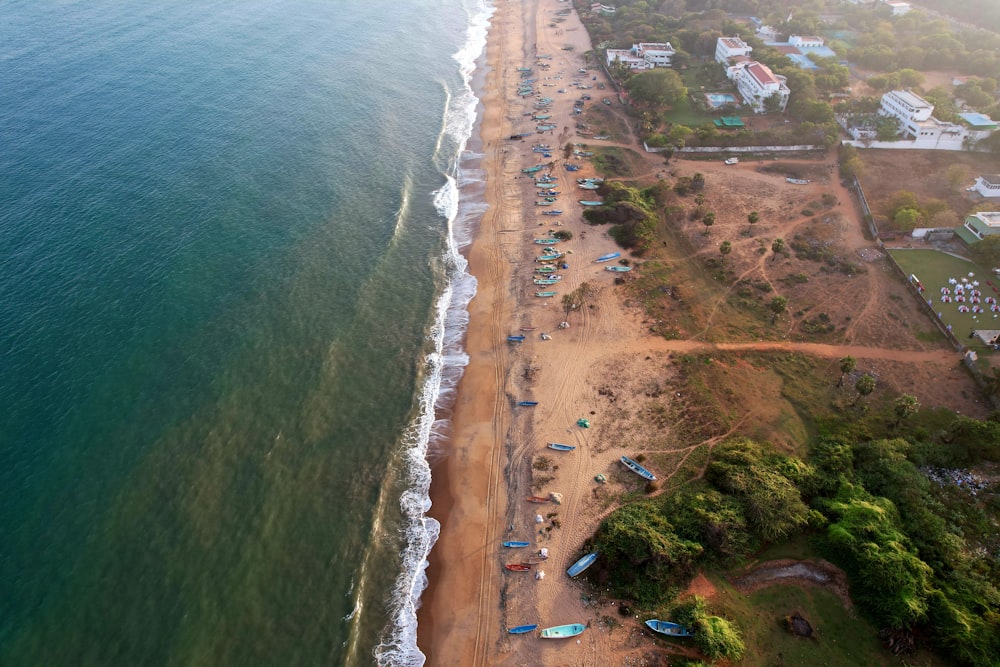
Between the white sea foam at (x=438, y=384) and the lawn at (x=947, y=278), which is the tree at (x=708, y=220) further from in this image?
the white sea foam at (x=438, y=384)

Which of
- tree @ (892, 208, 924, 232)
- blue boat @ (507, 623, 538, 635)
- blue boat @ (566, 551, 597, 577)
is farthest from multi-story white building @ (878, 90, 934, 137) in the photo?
blue boat @ (507, 623, 538, 635)

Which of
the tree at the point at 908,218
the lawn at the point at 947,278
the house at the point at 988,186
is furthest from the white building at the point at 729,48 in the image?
the lawn at the point at 947,278

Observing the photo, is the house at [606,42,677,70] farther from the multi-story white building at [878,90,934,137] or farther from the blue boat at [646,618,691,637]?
the blue boat at [646,618,691,637]

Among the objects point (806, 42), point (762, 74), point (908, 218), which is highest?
point (762, 74)

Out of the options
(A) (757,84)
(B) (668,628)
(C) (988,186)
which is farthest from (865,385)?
(A) (757,84)

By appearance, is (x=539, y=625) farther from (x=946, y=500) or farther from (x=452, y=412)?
(x=946, y=500)

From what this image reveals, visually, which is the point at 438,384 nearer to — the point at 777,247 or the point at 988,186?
the point at 777,247
